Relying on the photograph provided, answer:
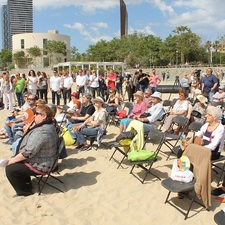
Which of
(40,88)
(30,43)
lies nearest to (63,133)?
(40,88)

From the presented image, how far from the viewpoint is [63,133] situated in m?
7.06

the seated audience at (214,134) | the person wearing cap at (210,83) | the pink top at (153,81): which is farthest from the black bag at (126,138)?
the pink top at (153,81)

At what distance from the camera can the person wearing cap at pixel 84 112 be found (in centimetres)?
697

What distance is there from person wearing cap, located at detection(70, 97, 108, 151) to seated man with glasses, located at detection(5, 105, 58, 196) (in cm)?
185

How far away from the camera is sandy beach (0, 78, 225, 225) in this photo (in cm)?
404

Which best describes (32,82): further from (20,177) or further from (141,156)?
(141,156)

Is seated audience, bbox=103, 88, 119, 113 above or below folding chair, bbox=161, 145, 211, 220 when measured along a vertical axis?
above

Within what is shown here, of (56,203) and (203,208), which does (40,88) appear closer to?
(56,203)

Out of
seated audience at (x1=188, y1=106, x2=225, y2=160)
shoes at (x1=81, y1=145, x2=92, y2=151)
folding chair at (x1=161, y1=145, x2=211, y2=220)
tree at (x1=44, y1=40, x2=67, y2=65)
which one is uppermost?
tree at (x1=44, y1=40, x2=67, y2=65)

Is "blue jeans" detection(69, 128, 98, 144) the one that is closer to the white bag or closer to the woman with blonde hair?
the white bag

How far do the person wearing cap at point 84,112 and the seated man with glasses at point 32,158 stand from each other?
2231mm

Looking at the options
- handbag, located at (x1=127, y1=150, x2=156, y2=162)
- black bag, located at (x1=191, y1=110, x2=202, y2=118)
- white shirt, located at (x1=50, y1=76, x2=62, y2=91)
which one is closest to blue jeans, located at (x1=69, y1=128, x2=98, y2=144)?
handbag, located at (x1=127, y1=150, x2=156, y2=162)

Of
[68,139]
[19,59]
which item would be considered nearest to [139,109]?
[68,139]

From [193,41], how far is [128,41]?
526 inches
